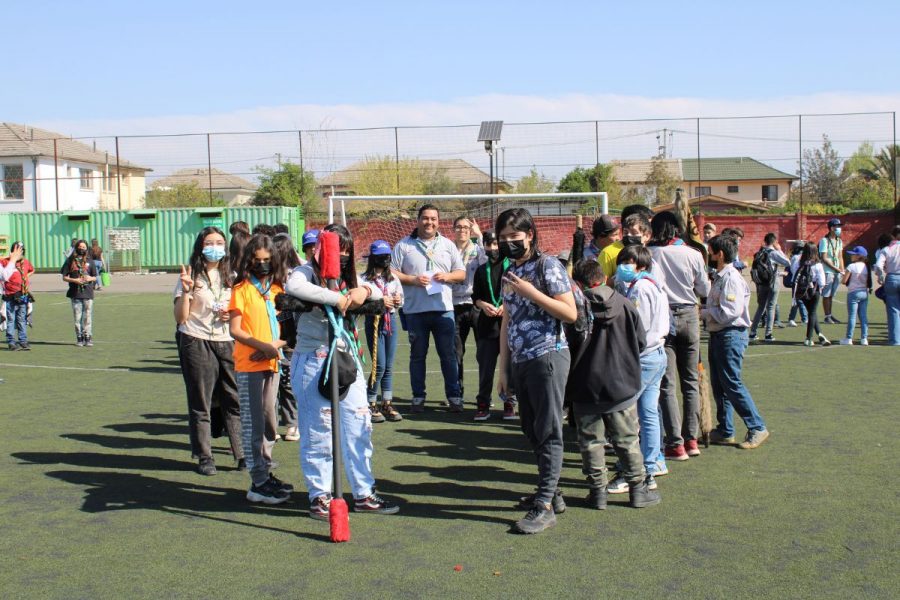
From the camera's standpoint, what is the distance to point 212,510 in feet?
19.9

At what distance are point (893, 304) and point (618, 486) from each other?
9.53 m

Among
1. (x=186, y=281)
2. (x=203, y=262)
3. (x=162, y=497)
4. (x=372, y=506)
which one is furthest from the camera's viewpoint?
(x=203, y=262)

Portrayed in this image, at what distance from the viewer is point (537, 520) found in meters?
5.51

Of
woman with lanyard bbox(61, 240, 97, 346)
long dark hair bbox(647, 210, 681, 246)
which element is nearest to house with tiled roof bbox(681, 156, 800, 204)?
woman with lanyard bbox(61, 240, 97, 346)

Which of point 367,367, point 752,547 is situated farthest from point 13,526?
point 367,367

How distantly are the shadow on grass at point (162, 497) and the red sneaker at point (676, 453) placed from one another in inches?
115

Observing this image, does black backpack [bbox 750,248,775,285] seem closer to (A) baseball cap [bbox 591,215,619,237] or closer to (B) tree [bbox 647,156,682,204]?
(A) baseball cap [bbox 591,215,619,237]

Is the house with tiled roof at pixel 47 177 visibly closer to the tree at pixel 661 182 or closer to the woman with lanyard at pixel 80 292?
the tree at pixel 661 182

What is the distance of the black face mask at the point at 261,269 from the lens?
616cm

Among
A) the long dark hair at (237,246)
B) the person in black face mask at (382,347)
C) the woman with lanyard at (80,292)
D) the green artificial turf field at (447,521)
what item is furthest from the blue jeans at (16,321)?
the long dark hair at (237,246)

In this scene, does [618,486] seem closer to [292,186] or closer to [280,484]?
Answer: [280,484]

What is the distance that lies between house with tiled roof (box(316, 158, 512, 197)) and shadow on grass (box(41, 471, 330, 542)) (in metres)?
31.5

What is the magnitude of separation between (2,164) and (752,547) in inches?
2098

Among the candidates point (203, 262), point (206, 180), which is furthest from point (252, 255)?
point (206, 180)
